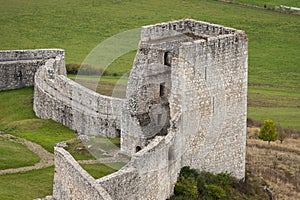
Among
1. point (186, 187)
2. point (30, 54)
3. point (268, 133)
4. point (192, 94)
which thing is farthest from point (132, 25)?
point (186, 187)

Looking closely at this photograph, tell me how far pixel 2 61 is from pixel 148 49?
62.9 feet

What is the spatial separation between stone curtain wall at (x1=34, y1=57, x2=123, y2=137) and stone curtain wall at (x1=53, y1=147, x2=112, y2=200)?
10045mm

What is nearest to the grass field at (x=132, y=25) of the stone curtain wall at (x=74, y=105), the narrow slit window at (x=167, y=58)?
the stone curtain wall at (x=74, y=105)

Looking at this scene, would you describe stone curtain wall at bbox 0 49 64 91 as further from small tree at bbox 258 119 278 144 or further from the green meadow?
small tree at bbox 258 119 278 144

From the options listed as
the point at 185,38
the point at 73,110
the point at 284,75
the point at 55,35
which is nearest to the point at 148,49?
the point at 185,38

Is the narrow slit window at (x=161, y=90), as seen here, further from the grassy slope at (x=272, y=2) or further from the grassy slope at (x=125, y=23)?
the grassy slope at (x=272, y=2)

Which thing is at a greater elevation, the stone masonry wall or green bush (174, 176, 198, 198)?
the stone masonry wall

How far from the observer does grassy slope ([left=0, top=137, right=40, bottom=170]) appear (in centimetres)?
3588

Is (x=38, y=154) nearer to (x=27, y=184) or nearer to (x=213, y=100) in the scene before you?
(x=27, y=184)

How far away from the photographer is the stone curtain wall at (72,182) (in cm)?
2775

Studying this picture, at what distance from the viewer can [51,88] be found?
45.2 metres

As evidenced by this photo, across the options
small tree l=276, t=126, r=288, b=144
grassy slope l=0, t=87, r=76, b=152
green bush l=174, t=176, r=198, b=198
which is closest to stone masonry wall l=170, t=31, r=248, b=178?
green bush l=174, t=176, r=198, b=198

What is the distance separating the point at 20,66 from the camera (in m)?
51.0

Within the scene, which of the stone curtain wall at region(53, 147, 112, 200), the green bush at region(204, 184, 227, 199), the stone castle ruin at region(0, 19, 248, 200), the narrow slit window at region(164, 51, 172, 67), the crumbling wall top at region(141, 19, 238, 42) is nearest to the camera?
the stone curtain wall at region(53, 147, 112, 200)
